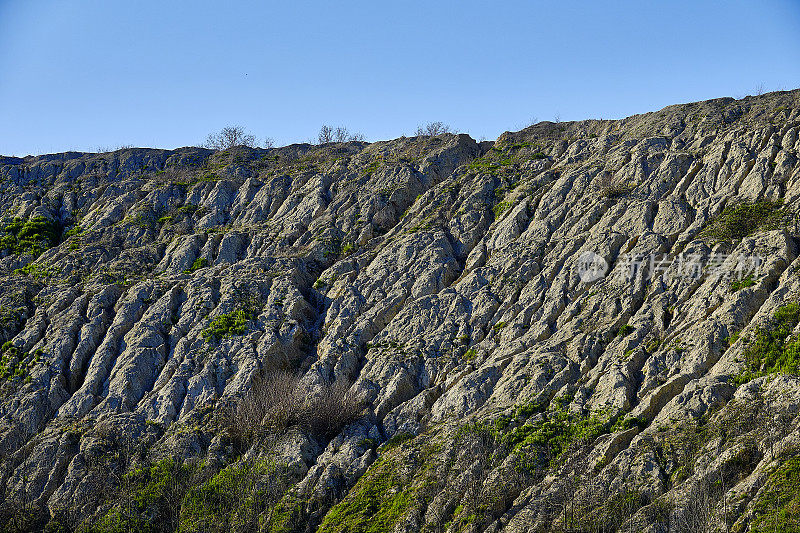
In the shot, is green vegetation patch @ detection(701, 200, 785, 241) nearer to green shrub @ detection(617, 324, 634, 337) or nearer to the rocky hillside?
the rocky hillside

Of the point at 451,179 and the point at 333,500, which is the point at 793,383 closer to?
the point at 333,500

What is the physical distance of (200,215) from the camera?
53500 mm

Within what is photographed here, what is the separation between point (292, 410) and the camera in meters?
34.5

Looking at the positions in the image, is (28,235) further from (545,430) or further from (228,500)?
(545,430)

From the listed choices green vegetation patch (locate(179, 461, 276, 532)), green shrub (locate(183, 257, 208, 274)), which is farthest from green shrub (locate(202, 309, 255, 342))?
green vegetation patch (locate(179, 461, 276, 532))

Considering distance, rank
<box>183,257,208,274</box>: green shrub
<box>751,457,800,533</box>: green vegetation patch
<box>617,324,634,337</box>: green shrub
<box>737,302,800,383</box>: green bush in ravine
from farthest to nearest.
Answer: <box>183,257,208,274</box>: green shrub
<box>617,324,634,337</box>: green shrub
<box>737,302,800,383</box>: green bush in ravine
<box>751,457,800,533</box>: green vegetation patch

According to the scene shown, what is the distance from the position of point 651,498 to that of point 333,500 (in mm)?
12679

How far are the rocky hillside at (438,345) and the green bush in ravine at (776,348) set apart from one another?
8 cm

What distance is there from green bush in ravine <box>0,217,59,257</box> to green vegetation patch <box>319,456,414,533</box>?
32.1 meters

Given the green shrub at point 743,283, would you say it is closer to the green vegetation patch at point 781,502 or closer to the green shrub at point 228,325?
the green vegetation patch at point 781,502

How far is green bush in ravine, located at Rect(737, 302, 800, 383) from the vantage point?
Answer: 28109 mm

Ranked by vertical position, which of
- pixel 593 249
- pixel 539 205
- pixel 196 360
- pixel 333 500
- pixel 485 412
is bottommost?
pixel 333 500

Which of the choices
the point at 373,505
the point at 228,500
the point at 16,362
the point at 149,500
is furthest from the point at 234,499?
the point at 16,362

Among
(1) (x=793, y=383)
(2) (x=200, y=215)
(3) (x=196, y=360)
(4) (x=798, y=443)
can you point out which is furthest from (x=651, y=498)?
(2) (x=200, y=215)
